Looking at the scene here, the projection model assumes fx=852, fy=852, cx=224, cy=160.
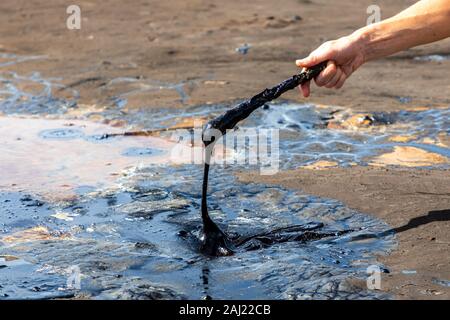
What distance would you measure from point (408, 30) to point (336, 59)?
0.40 meters

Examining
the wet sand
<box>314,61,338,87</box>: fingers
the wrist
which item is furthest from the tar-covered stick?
the wet sand

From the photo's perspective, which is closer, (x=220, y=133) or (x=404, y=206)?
(x=220, y=133)

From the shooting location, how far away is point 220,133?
4258 millimetres

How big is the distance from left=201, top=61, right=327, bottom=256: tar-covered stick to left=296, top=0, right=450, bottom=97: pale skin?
0.19ft

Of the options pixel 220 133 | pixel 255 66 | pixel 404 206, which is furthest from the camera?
pixel 255 66

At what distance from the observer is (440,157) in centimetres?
568

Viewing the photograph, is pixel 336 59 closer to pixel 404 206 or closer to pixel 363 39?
pixel 363 39

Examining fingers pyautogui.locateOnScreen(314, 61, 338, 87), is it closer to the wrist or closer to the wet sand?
the wrist

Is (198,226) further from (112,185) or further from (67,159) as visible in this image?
(67,159)

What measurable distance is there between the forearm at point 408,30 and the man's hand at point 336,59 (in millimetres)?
50

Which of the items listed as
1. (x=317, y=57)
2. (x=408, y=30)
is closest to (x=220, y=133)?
(x=317, y=57)
